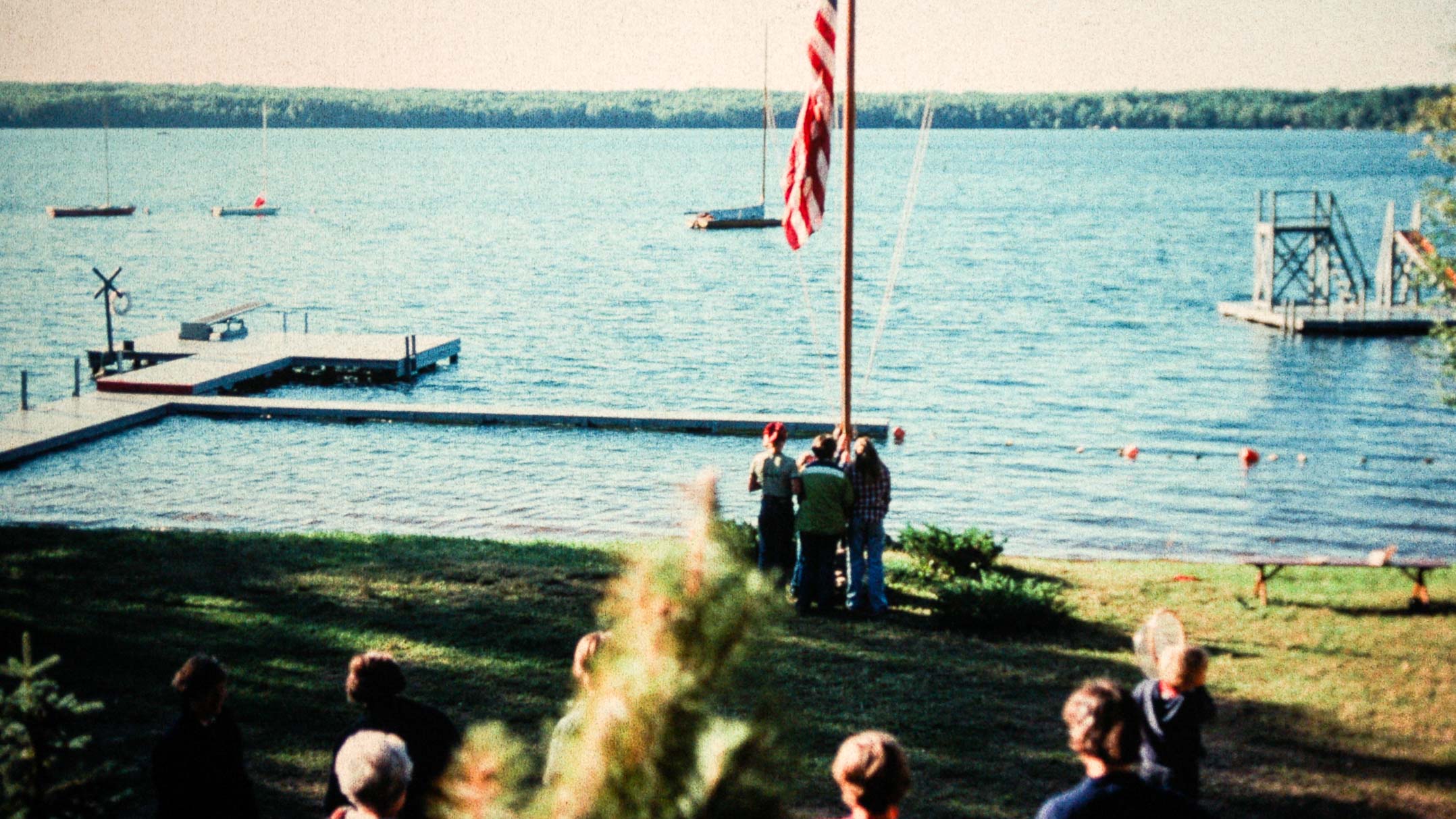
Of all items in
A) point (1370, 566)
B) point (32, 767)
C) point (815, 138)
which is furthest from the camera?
point (1370, 566)

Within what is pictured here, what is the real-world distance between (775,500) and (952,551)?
2.38 meters

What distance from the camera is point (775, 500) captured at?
35.6ft

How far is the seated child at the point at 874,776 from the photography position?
3746 mm

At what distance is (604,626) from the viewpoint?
970 cm

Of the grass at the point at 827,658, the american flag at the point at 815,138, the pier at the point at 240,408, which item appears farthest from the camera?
the pier at the point at 240,408

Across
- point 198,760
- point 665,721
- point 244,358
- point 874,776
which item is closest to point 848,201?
point 198,760

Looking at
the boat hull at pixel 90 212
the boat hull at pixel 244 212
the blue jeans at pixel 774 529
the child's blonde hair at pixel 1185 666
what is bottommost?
the blue jeans at pixel 774 529

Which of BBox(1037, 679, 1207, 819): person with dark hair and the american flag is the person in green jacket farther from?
BBox(1037, 679, 1207, 819): person with dark hair

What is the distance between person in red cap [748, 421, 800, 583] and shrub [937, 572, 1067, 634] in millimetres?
1319

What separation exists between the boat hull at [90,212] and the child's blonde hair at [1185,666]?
107 m

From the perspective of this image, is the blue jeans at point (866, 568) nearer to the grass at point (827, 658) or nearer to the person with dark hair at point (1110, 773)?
the grass at point (827, 658)

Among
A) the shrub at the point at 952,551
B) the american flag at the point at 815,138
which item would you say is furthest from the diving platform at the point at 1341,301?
the american flag at the point at 815,138

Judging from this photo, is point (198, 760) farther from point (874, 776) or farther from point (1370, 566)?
point (1370, 566)

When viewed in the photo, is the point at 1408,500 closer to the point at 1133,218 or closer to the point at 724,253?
the point at 724,253
